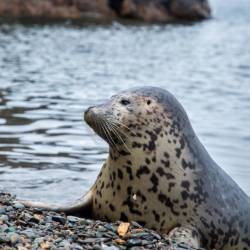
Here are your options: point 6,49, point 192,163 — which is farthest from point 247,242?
point 6,49

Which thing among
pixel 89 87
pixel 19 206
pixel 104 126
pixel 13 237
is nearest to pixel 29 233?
pixel 13 237

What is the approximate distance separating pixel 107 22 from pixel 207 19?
21.9 ft

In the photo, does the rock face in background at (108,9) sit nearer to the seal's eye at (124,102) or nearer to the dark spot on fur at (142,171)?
the seal's eye at (124,102)

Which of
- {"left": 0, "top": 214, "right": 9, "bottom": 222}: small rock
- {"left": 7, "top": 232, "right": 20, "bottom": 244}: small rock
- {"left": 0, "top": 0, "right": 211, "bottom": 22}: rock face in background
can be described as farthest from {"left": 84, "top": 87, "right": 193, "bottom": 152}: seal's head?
{"left": 0, "top": 0, "right": 211, "bottom": 22}: rock face in background

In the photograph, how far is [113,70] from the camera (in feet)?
64.7

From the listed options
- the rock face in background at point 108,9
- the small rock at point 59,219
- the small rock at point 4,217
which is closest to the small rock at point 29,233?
A: the small rock at point 4,217

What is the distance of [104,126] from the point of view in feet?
20.2

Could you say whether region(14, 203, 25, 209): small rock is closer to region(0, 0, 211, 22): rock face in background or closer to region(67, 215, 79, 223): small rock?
region(67, 215, 79, 223): small rock

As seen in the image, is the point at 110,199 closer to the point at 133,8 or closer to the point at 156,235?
the point at 156,235

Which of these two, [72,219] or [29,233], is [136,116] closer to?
[72,219]

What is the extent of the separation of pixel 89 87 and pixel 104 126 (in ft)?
34.2

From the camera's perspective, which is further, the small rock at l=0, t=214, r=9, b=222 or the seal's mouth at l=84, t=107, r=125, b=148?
the seal's mouth at l=84, t=107, r=125, b=148

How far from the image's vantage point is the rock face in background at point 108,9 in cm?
3619

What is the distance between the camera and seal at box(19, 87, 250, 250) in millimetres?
6203
